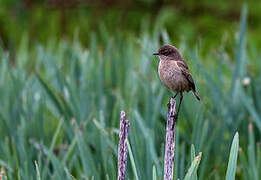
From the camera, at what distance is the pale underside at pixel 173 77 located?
1.41m

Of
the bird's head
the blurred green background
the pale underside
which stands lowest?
the blurred green background

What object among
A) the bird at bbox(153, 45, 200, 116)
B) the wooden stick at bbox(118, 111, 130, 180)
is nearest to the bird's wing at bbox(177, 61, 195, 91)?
the bird at bbox(153, 45, 200, 116)

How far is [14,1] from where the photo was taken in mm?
4863

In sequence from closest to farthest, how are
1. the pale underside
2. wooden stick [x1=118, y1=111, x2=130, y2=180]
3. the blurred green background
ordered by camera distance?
wooden stick [x1=118, y1=111, x2=130, y2=180] → the pale underside → the blurred green background

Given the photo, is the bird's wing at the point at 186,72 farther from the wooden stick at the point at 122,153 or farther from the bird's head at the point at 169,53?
the wooden stick at the point at 122,153

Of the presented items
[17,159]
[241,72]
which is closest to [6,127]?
[17,159]

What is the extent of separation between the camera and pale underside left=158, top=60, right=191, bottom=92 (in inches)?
55.7

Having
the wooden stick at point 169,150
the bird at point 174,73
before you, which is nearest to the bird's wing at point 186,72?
the bird at point 174,73

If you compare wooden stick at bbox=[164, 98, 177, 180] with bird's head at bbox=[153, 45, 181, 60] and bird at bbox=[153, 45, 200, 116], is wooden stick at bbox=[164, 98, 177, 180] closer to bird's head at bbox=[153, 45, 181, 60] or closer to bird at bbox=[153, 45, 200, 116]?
bird at bbox=[153, 45, 200, 116]

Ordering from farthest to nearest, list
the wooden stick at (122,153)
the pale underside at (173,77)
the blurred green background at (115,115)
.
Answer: the blurred green background at (115,115) → the pale underside at (173,77) → the wooden stick at (122,153)

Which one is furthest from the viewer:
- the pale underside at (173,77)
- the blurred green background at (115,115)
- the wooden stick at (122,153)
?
the blurred green background at (115,115)

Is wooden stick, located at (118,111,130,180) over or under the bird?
under

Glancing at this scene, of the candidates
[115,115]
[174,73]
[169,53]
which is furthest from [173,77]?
[115,115]

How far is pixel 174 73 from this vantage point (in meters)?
1.43
